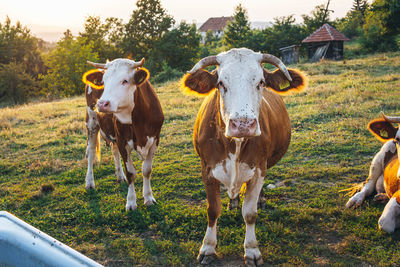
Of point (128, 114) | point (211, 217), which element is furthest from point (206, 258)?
point (128, 114)

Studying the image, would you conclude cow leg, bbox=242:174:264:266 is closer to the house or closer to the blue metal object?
the blue metal object

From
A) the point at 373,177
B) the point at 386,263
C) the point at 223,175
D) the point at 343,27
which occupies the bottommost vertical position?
the point at 386,263

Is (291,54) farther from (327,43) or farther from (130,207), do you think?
(130,207)

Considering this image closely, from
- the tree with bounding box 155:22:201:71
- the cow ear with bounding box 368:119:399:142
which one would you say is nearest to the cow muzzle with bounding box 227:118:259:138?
the cow ear with bounding box 368:119:399:142

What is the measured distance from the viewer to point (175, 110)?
40.9 ft

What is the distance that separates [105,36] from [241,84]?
136 ft

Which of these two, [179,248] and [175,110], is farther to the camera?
[175,110]

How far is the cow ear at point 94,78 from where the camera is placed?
557 centimetres

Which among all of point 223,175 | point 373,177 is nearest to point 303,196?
point 373,177

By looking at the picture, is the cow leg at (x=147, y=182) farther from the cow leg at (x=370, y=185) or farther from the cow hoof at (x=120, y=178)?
the cow leg at (x=370, y=185)

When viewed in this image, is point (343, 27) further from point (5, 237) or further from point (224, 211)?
point (5, 237)

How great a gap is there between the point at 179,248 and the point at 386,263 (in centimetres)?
229

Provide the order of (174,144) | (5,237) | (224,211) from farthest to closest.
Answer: (174,144)
(224,211)
(5,237)

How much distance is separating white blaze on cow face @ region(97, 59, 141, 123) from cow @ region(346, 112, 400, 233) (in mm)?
3367
